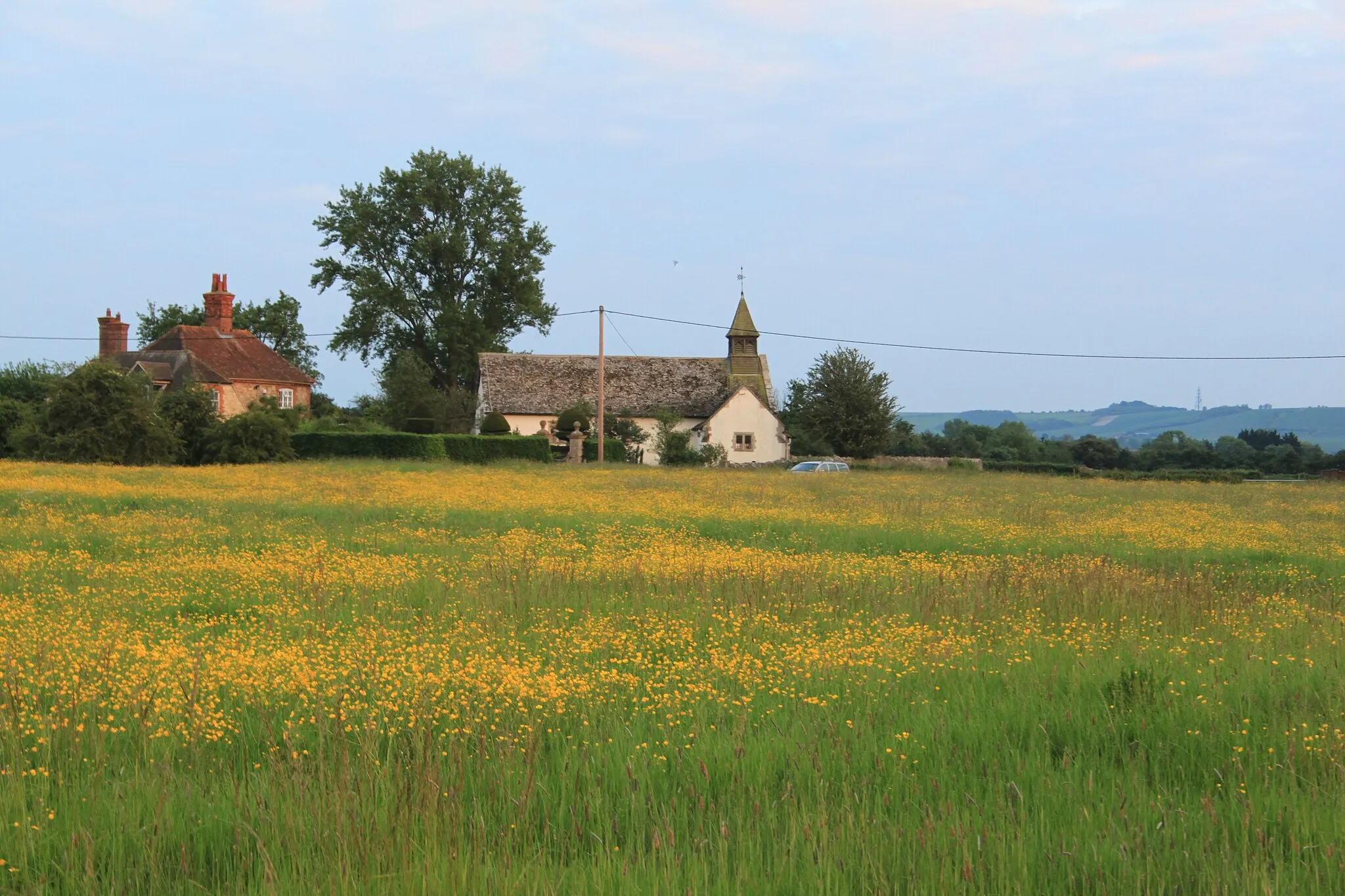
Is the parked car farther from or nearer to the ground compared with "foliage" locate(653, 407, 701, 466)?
nearer to the ground

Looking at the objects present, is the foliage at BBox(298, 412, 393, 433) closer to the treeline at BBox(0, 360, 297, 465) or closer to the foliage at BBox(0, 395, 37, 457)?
the treeline at BBox(0, 360, 297, 465)

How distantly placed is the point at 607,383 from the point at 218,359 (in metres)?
22.6

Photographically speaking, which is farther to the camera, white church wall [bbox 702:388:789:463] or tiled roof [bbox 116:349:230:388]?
white church wall [bbox 702:388:789:463]

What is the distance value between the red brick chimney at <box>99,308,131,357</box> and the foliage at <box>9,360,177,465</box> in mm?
27572

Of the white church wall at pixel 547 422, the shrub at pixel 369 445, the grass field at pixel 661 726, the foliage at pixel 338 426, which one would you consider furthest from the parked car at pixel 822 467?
the grass field at pixel 661 726

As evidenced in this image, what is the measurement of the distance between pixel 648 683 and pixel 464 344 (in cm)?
6050

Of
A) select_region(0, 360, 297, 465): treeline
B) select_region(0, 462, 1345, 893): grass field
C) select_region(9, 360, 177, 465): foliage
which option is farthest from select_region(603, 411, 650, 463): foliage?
select_region(0, 462, 1345, 893): grass field

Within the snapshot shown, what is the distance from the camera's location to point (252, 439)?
3972 cm

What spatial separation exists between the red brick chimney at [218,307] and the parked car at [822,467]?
38238 millimetres

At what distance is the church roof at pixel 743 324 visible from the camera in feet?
217

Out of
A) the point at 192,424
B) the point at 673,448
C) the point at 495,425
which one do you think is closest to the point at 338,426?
the point at 495,425

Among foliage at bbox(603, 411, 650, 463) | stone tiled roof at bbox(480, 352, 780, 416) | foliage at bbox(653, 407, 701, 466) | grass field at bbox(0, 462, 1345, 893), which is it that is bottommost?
grass field at bbox(0, 462, 1345, 893)

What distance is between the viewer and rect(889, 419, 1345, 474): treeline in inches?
2579

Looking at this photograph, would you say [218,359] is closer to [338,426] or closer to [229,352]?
[229,352]
